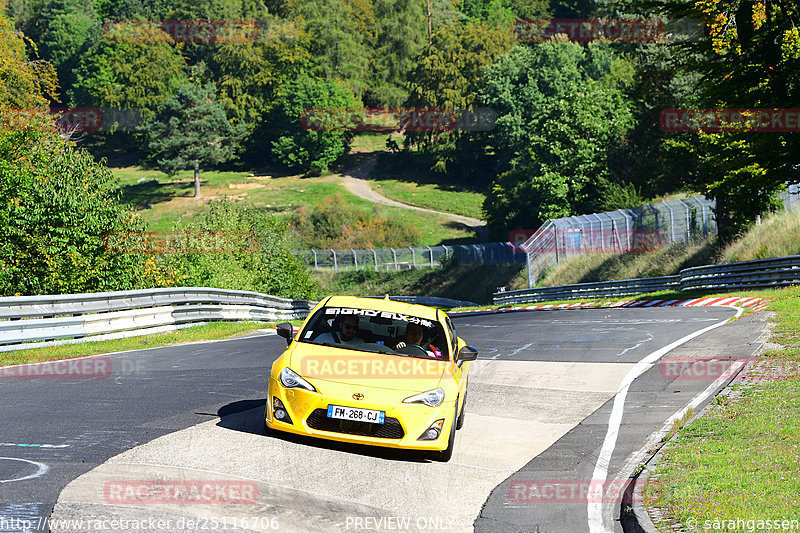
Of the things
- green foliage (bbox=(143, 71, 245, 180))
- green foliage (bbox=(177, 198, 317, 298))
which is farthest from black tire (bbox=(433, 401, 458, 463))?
green foliage (bbox=(143, 71, 245, 180))

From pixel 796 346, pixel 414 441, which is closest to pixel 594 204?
pixel 796 346

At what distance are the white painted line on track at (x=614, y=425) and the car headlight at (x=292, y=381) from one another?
9.68 feet

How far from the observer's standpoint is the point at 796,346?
14547mm

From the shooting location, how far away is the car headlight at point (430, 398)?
28.8ft

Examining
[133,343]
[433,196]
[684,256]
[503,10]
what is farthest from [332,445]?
[503,10]

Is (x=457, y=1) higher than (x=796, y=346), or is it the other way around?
(x=457, y=1)

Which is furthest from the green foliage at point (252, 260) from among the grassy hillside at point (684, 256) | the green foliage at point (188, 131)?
the green foliage at point (188, 131)

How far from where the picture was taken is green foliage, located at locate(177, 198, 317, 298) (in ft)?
134

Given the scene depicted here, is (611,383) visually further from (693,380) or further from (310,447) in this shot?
(310,447)

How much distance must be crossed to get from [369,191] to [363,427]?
3995 inches

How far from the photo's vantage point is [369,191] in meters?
109

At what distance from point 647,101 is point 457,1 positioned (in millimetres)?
121151

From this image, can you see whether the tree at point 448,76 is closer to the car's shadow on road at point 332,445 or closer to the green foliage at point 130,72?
the green foliage at point 130,72

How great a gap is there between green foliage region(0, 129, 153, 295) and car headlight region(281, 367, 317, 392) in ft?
59.1
